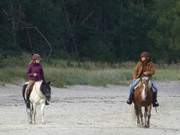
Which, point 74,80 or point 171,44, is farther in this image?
point 171,44

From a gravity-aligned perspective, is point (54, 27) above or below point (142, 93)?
below

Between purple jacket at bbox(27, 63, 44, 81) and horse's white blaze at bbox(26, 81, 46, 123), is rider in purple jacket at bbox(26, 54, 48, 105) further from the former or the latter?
horse's white blaze at bbox(26, 81, 46, 123)

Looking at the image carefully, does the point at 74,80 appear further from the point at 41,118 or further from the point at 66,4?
the point at 66,4

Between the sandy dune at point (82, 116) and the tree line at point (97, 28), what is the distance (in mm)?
37433

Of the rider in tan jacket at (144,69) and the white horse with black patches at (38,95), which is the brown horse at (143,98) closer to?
the rider in tan jacket at (144,69)

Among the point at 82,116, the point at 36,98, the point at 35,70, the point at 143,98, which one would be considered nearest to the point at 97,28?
the point at 82,116

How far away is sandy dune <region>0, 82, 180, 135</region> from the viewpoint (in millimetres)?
23594

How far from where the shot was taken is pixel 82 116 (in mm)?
31766

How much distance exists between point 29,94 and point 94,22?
87015 millimetres

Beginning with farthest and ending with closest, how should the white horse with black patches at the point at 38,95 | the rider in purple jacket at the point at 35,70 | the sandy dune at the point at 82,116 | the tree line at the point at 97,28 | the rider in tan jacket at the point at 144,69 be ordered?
the tree line at the point at 97,28 < the white horse with black patches at the point at 38,95 < the rider in purple jacket at the point at 35,70 < the rider in tan jacket at the point at 144,69 < the sandy dune at the point at 82,116

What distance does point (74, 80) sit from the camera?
5969 cm

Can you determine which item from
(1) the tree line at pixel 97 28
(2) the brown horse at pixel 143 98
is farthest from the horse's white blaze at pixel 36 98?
(1) the tree line at pixel 97 28

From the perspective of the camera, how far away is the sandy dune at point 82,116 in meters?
23.6

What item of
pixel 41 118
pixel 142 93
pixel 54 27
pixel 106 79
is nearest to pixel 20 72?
pixel 106 79
